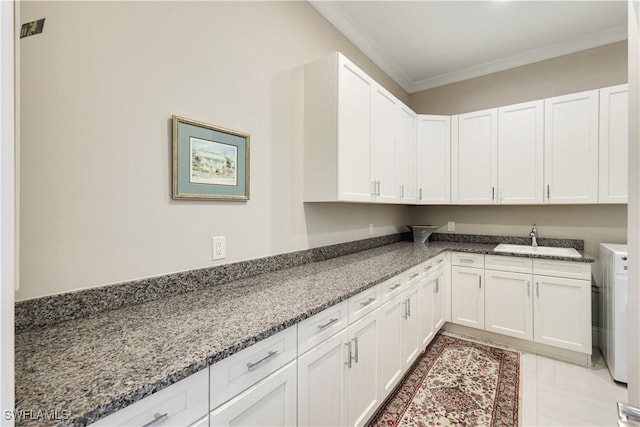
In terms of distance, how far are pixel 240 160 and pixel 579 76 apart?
332cm

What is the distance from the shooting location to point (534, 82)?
119 inches

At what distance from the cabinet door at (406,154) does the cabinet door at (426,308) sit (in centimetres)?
79

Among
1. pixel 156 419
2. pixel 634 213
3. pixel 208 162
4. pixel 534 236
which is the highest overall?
pixel 208 162

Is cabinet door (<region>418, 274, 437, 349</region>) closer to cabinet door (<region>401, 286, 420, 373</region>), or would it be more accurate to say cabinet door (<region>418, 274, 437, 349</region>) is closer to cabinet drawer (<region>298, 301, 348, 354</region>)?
cabinet door (<region>401, 286, 420, 373</region>)

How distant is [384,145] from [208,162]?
1.50 meters

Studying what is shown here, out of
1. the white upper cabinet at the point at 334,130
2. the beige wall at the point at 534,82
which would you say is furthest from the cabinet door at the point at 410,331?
the beige wall at the point at 534,82

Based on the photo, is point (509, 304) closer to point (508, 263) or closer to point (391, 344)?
point (508, 263)

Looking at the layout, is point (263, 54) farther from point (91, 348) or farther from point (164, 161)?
point (91, 348)

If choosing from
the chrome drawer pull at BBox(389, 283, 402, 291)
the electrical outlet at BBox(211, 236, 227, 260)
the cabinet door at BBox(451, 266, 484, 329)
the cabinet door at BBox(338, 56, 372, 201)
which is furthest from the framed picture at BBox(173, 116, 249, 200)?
the cabinet door at BBox(451, 266, 484, 329)

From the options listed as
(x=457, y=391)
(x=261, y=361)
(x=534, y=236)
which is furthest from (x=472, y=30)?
(x=261, y=361)

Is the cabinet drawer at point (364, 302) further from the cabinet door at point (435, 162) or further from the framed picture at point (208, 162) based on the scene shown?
the cabinet door at point (435, 162)

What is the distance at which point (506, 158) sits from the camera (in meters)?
2.90

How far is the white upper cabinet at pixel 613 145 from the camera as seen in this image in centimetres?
241

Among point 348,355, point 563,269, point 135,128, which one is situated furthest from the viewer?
point 563,269
